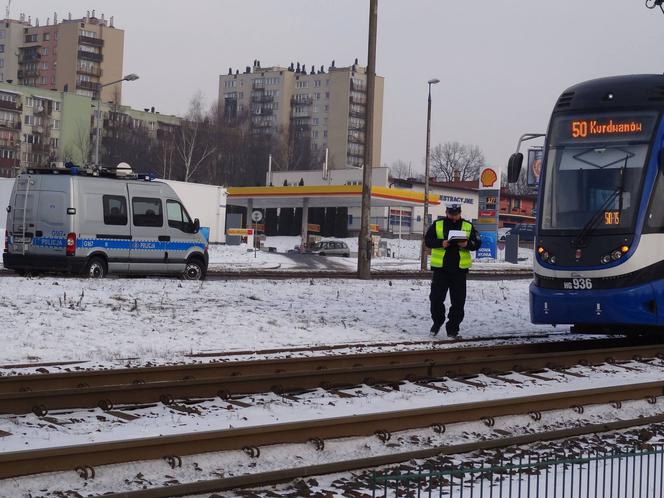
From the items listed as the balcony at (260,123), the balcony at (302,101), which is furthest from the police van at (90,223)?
the balcony at (302,101)

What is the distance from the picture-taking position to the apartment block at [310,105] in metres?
150

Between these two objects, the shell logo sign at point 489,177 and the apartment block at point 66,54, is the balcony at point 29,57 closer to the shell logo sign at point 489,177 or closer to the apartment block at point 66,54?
the apartment block at point 66,54

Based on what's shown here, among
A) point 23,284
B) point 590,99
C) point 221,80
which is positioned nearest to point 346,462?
point 590,99

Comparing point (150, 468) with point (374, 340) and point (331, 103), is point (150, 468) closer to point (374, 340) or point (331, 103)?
point (374, 340)

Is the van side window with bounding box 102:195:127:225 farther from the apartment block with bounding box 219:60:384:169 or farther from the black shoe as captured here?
the apartment block with bounding box 219:60:384:169

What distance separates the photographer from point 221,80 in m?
167

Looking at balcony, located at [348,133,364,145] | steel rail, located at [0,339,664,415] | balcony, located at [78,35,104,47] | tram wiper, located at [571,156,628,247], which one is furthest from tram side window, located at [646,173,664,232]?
balcony, located at [348,133,364,145]

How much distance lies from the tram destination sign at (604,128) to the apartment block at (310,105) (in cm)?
13188

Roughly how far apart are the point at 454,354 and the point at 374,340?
7.71 feet

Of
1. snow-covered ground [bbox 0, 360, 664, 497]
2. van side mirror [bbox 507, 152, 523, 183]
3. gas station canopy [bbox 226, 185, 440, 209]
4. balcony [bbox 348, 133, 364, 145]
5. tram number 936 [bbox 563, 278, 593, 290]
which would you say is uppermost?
balcony [bbox 348, 133, 364, 145]

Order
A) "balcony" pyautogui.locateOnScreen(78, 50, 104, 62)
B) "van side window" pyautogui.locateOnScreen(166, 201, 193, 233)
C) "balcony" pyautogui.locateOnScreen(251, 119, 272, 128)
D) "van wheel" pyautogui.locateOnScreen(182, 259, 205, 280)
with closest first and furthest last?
"van side window" pyautogui.locateOnScreen(166, 201, 193, 233) → "van wheel" pyautogui.locateOnScreen(182, 259, 205, 280) → "balcony" pyautogui.locateOnScreen(78, 50, 104, 62) → "balcony" pyautogui.locateOnScreen(251, 119, 272, 128)

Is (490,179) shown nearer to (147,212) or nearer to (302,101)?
(147,212)

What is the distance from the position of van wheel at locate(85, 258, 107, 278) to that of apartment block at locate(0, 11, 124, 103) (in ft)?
383

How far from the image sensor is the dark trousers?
14.8m
